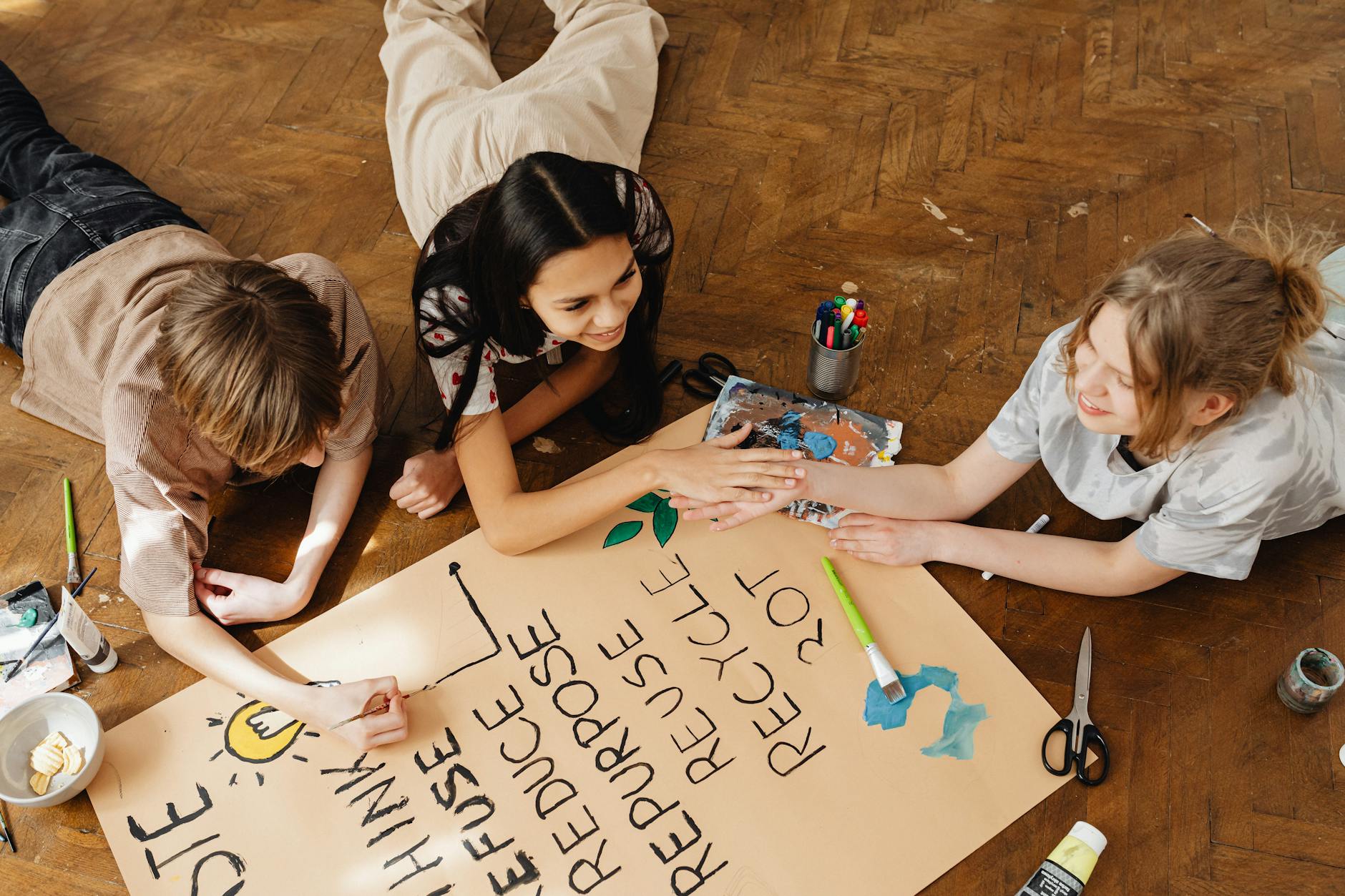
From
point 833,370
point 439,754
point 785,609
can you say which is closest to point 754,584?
point 785,609

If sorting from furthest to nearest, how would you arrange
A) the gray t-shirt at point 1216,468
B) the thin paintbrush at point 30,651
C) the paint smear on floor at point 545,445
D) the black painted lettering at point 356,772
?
the paint smear on floor at point 545,445 < the thin paintbrush at point 30,651 < the black painted lettering at point 356,772 < the gray t-shirt at point 1216,468

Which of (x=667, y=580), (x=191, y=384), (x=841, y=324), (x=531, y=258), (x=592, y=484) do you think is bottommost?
(x=667, y=580)

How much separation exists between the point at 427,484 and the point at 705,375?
48cm

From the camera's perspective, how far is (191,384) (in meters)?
1.15

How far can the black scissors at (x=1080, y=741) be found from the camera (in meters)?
1.22

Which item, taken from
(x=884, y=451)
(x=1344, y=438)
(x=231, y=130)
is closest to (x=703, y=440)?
(x=884, y=451)

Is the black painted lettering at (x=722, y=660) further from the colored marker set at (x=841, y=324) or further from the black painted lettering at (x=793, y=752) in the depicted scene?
the colored marker set at (x=841, y=324)

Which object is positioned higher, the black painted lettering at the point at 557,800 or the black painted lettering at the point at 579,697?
the black painted lettering at the point at 579,697

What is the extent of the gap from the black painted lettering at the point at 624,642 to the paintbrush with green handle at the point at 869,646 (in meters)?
0.27

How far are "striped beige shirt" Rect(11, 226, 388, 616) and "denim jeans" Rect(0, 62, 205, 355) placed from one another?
6 cm

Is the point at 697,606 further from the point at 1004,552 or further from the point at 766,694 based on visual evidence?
the point at 1004,552

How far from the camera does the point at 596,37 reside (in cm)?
187

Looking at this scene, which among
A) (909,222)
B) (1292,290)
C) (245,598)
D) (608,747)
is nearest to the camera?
(1292,290)

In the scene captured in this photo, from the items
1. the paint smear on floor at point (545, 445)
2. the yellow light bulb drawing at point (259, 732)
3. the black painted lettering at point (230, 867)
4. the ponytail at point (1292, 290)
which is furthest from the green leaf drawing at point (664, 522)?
the ponytail at point (1292, 290)
